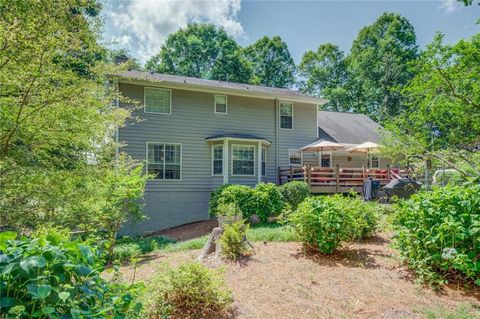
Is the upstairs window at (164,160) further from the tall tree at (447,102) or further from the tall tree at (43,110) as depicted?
the tall tree at (447,102)

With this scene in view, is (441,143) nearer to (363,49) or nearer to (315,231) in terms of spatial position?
(315,231)

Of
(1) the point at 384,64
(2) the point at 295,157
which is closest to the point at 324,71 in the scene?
(1) the point at 384,64

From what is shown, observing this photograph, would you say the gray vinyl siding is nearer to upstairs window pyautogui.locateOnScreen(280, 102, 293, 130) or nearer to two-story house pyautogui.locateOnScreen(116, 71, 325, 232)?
two-story house pyautogui.locateOnScreen(116, 71, 325, 232)

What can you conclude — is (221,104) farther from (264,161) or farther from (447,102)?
(447,102)

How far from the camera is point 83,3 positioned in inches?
170

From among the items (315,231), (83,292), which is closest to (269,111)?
(315,231)

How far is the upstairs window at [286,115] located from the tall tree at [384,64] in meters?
15.6

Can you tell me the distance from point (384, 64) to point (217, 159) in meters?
22.5

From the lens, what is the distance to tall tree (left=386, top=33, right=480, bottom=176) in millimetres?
7312

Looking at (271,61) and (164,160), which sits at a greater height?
(271,61)

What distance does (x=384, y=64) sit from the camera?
28.7m

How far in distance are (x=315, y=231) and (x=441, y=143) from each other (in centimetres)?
592

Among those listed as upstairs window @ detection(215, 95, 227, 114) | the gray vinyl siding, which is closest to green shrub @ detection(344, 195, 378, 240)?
the gray vinyl siding

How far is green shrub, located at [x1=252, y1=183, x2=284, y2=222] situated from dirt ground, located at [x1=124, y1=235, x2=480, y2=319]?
15.3 feet
